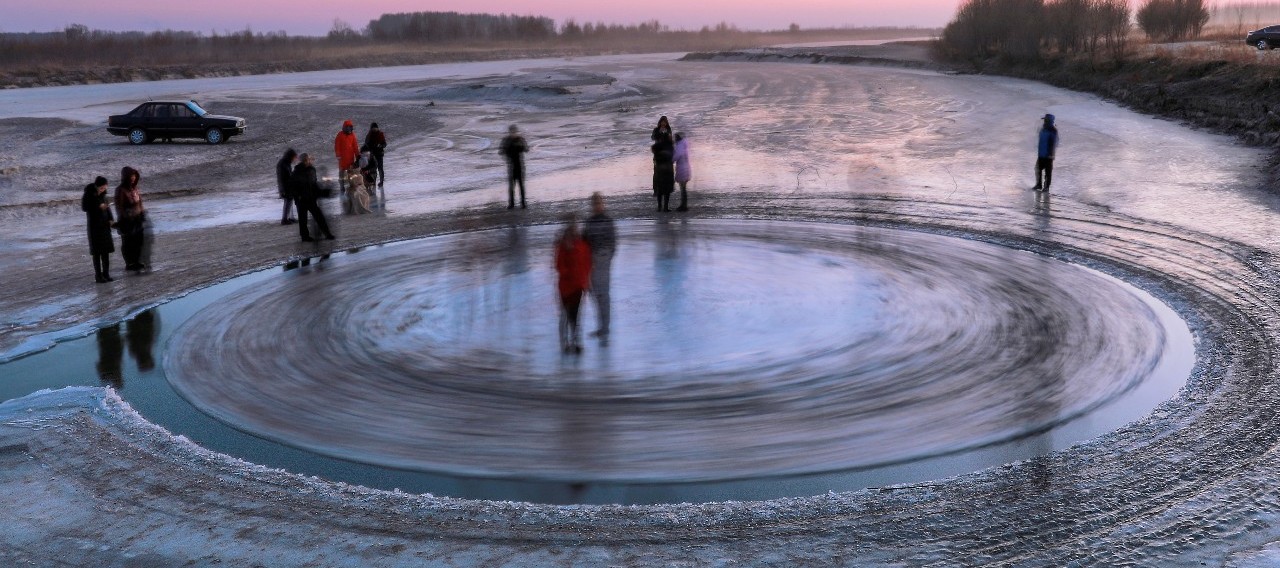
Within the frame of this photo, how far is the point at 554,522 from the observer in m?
7.52

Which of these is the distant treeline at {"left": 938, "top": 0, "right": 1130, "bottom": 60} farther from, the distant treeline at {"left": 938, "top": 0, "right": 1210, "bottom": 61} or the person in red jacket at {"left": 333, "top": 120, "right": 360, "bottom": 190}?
the person in red jacket at {"left": 333, "top": 120, "right": 360, "bottom": 190}

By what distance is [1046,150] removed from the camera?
828 inches

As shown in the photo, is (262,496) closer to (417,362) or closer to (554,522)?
(554,522)

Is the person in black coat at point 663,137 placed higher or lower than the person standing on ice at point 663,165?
higher

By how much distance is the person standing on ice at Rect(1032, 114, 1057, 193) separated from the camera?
68.4 feet

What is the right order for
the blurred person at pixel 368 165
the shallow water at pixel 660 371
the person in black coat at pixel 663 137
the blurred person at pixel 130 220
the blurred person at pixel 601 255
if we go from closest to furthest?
the shallow water at pixel 660 371, the blurred person at pixel 601 255, the blurred person at pixel 130 220, the person in black coat at pixel 663 137, the blurred person at pixel 368 165

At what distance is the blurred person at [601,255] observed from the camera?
11656 mm

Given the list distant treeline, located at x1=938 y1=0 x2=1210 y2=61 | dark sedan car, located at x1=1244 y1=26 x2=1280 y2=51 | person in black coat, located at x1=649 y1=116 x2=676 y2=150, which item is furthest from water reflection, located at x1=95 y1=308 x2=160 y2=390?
dark sedan car, located at x1=1244 y1=26 x2=1280 y2=51

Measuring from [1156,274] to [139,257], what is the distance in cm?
1472

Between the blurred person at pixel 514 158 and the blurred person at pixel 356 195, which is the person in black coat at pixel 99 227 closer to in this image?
the blurred person at pixel 356 195

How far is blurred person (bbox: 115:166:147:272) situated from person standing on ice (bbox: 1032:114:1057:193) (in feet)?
54.0

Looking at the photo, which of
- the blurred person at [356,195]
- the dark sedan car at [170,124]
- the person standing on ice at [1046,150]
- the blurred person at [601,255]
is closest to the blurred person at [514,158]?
the blurred person at [356,195]

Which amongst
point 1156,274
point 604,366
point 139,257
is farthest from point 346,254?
point 1156,274

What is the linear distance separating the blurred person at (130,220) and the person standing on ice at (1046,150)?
16.5m
